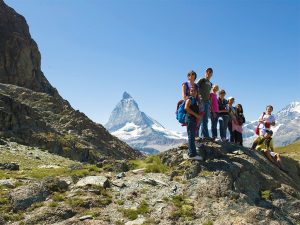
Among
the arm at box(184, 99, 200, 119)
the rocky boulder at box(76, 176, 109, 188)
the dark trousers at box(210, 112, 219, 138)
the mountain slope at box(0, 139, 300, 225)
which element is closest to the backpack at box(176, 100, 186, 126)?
the arm at box(184, 99, 200, 119)

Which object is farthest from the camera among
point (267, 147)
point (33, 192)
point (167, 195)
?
point (267, 147)

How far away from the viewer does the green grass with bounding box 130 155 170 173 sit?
66.8 ft

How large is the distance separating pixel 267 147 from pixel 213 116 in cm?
450

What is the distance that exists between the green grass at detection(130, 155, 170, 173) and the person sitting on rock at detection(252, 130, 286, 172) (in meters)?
7.37

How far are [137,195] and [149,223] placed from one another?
271 centimetres

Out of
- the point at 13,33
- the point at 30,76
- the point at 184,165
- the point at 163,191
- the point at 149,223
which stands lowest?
the point at 149,223

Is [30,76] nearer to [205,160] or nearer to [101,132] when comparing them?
[101,132]

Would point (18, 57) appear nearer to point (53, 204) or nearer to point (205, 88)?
point (205, 88)

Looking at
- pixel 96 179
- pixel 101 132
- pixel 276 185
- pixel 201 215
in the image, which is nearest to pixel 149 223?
pixel 201 215

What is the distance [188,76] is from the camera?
1966cm

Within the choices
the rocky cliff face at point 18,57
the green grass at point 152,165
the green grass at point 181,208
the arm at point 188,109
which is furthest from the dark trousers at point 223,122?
the rocky cliff face at point 18,57

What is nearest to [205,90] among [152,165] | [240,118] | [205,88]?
[205,88]

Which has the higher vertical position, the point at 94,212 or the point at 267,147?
the point at 267,147

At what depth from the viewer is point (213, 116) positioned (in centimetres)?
2381
